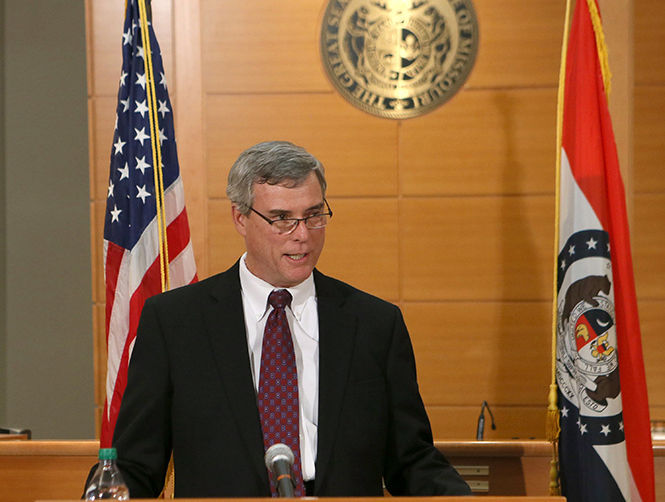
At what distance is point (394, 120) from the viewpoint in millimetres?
5184

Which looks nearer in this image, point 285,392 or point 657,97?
point 285,392

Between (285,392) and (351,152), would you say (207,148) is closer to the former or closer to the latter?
(351,152)

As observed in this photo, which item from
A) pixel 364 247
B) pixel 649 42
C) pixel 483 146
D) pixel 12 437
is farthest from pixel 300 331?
pixel 649 42

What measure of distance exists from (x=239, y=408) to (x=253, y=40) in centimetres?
347

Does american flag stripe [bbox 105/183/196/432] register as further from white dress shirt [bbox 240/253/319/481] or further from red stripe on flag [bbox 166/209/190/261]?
white dress shirt [bbox 240/253/319/481]

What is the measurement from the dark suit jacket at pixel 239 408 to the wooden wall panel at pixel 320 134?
9.35 ft

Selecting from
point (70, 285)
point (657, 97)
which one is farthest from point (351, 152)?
point (70, 285)

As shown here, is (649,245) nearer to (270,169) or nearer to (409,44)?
(409,44)

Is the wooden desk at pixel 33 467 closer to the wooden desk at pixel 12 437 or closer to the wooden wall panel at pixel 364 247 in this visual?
the wooden desk at pixel 12 437

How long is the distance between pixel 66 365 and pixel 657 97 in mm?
4950

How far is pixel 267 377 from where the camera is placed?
7.39ft

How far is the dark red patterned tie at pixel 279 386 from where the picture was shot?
2191mm

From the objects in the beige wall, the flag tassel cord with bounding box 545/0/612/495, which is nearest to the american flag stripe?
the flag tassel cord with bounding box 545/0/612/495

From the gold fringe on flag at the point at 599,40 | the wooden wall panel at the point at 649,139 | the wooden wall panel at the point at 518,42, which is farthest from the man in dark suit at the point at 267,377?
the wooden wall panel at the point at 649,139
